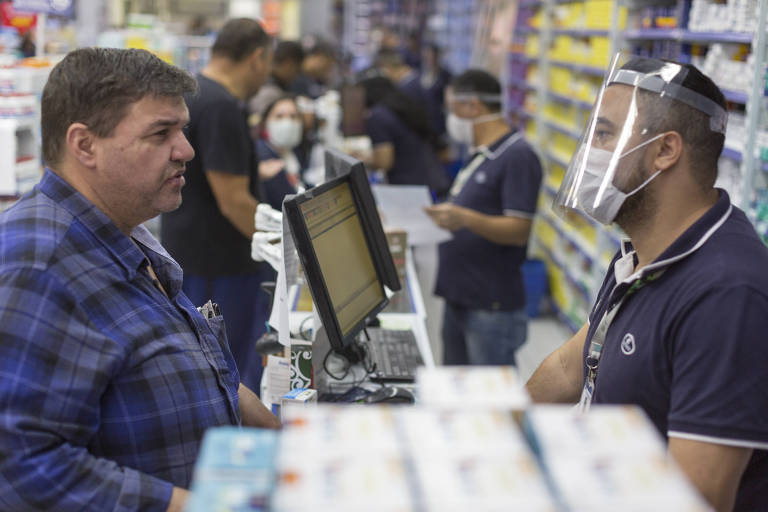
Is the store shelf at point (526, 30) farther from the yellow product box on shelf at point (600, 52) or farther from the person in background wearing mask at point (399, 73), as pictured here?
the yellow product box on shelf at point (600, 52)

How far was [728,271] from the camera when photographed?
1.50 m

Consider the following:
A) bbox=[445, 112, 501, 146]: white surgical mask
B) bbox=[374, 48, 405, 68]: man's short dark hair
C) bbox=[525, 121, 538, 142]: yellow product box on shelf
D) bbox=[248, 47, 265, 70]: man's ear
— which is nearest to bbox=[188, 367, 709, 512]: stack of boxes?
bbox=[445, 112, 501, 146]: white surgical mask

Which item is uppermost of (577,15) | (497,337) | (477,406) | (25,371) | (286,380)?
(577,15)

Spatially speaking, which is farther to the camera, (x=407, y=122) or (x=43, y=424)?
(x=407, y=122)

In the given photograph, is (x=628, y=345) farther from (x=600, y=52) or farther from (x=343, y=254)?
(x=600, y=52)

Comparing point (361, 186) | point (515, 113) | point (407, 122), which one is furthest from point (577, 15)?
point (361, 186)

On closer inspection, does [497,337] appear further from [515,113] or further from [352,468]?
[515,113]

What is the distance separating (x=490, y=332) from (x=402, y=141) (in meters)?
2.92

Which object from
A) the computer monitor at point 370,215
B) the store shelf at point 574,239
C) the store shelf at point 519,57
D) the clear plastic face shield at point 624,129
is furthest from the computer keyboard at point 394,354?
the store shelf at point 519,57

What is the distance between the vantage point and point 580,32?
6426mm

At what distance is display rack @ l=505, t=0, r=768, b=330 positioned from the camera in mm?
3547

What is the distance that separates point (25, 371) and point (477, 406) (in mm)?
800

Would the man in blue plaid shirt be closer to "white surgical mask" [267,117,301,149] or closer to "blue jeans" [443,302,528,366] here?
"blue jeans" [443,302,528,366]

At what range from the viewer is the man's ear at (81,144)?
1.56 metres
